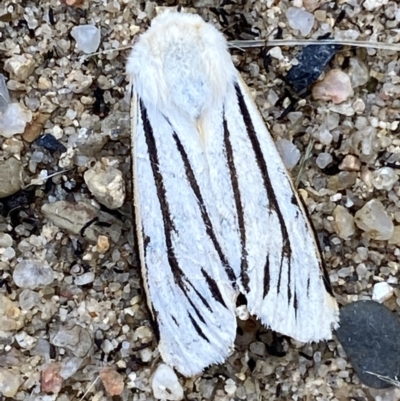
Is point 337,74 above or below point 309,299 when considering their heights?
above

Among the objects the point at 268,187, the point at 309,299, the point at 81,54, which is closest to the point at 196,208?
the point at 268,187

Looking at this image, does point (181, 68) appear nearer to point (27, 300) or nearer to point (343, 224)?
point (343, 224)

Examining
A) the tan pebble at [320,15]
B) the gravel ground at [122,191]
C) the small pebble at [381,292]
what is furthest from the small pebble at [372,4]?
the small pebble at [381,292]

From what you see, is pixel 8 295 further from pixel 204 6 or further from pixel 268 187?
pixel 204 6

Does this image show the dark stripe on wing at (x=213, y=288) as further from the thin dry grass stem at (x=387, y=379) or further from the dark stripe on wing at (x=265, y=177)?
the thin dry grass stem at (x=387, y=379)

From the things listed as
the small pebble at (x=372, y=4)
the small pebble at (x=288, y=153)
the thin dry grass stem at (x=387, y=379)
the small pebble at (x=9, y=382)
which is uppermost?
the small pebble at (x=372, y=4)

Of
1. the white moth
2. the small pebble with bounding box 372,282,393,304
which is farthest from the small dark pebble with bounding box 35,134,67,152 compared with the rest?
the small pebble with bounding box 372,282,393,304

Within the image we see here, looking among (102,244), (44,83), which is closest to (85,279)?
(102,244)

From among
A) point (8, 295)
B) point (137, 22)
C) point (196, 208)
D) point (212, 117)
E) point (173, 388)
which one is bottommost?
point (173, 388)
